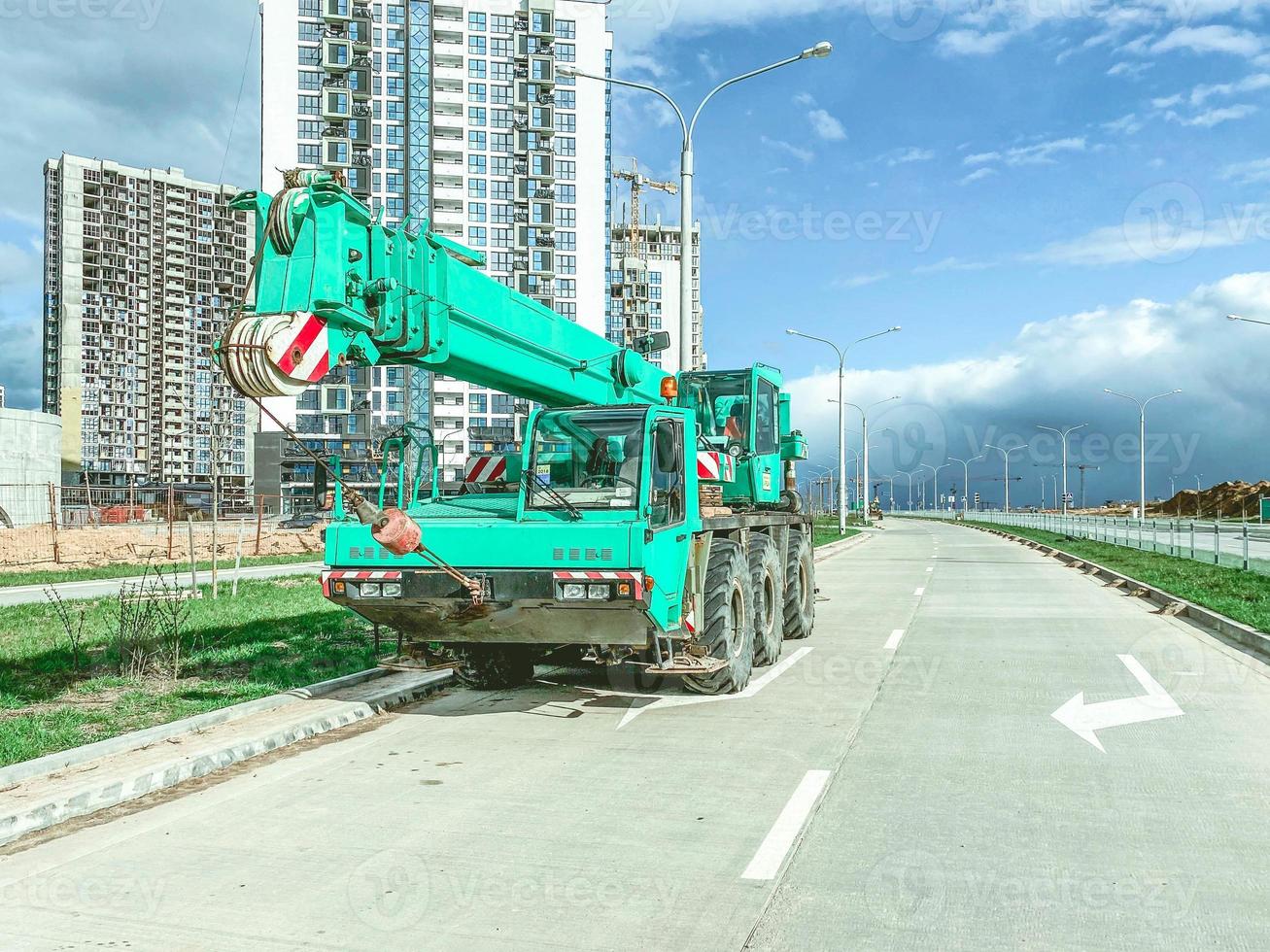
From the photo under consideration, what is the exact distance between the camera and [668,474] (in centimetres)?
834

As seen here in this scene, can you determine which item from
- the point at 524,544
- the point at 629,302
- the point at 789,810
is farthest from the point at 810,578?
the point at 629,302

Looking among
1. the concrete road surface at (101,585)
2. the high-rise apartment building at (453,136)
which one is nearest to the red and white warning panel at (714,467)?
the concrete road surface at (101,585)

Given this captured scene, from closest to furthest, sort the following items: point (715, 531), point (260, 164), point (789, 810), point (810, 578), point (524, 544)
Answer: point (789, 810) → point (524, 544) → point (715, 531) → point (810, 578) → point (260, 164)

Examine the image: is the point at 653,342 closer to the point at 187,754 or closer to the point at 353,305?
the point at 353,305

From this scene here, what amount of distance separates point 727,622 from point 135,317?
13664cm

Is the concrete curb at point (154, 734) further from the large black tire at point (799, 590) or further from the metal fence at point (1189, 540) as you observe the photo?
the metal fence at point (1189, 540)

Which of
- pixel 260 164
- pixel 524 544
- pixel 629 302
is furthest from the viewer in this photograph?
pixel 629 302

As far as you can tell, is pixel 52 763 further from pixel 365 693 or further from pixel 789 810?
pixel 789 810

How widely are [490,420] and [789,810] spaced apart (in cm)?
8253

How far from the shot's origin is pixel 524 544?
756 centimetres

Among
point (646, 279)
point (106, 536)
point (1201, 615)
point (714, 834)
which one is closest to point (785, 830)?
point (714, 834)

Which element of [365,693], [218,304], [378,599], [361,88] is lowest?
[365,693]

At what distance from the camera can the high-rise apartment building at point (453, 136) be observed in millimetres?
85625

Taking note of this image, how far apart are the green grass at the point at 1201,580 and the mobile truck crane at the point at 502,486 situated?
899 cm
